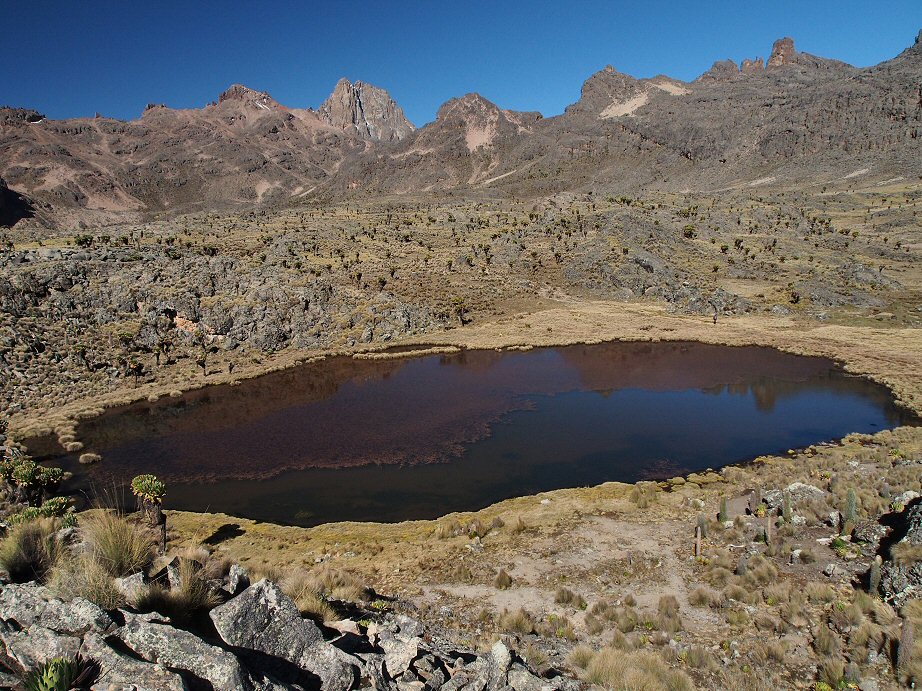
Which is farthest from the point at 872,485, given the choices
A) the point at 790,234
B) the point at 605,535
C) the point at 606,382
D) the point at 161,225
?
the point at 161,225

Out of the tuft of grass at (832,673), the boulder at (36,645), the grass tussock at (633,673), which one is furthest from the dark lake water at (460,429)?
the boulder at (36,645)

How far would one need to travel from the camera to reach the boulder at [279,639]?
990cm

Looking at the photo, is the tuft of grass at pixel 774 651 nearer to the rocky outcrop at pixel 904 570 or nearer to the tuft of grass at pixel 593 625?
the rocky outcrop at pixel 904 570

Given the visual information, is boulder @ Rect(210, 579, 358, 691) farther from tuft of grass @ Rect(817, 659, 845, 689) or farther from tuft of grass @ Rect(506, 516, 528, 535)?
tuft of grass @ Rect(506, 516, 528, 535)

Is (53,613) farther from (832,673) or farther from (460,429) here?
(460,429)

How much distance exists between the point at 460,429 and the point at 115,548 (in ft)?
111

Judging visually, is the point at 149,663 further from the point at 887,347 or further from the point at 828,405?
the point at 887,347

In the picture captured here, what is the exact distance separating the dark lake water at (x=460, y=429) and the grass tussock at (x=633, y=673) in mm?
17625

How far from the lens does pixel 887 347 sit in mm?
63594

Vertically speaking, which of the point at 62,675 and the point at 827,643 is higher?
the point at 62,675

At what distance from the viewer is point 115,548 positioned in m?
11.3

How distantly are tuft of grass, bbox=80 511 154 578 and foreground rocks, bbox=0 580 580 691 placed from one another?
5.78ft

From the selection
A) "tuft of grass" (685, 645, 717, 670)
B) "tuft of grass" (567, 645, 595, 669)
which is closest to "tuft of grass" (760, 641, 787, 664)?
"tuft of grass" (685, 645, 717, 670)

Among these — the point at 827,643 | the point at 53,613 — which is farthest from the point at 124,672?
the point at 827,643
